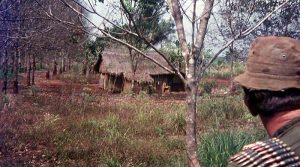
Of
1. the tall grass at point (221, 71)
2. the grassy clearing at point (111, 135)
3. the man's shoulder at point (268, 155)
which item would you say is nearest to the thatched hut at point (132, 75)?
the tall grass at point (221, 71)

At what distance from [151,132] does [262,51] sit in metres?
8.14

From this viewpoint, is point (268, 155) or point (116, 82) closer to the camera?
point (268, 155)

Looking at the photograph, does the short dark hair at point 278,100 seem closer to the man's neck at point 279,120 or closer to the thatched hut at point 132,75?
the man's neck at point 279,120

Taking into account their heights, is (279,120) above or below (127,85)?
above

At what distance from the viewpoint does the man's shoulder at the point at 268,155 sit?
117 cm

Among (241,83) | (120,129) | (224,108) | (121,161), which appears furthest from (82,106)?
(241,83)

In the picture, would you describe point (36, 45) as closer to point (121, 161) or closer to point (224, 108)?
point (224, 108)

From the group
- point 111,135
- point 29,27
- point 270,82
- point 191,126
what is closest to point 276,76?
point 270,82

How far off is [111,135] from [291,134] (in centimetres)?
736

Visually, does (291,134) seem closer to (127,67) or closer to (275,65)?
(275,65)

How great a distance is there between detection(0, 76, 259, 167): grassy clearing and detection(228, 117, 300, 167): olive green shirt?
11.7 feet

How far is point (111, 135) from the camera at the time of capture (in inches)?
333

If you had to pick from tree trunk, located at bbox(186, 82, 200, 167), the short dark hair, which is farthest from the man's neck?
tree trunk, located at bbox(186, 82, 200, 167)

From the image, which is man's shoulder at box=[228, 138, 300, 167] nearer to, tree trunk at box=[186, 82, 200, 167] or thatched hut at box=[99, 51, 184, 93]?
tree trunk at box=[186, 82, 200, 167]
